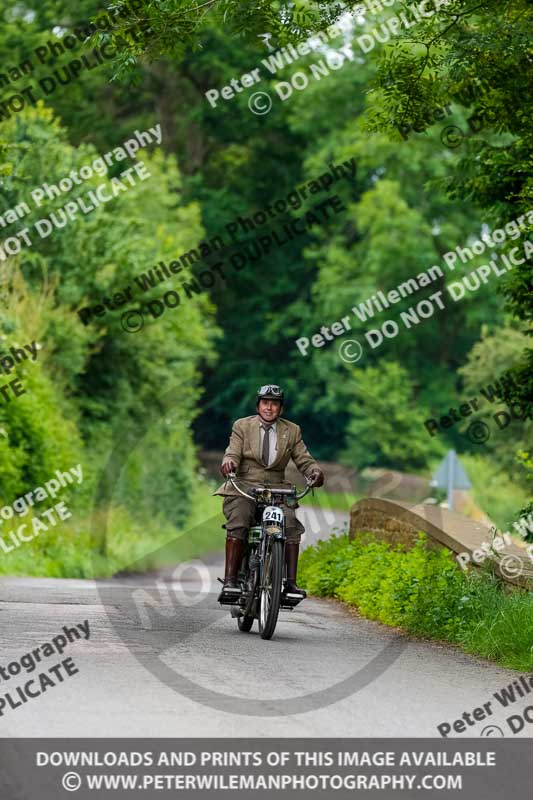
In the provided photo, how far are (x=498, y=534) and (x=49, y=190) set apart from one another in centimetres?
1972

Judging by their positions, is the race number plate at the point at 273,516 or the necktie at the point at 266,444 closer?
the race number plate at the point at 273,516

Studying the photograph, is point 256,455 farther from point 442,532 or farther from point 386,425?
point 386,425

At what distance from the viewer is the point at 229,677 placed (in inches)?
383

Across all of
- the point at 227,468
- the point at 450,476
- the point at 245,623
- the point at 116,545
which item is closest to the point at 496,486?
the point at 450,476

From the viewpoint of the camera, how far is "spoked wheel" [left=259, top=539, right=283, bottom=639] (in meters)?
11.8

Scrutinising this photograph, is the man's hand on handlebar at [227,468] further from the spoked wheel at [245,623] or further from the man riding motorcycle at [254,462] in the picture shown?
the spoked wheel at [245,623]

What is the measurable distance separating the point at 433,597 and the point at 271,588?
7.29 feet

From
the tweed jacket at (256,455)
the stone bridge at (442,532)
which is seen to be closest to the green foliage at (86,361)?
the stone bridge at (442,532)

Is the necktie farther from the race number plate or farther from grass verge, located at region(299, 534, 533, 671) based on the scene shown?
grass verge, located at region(299, 534, 533, 671)

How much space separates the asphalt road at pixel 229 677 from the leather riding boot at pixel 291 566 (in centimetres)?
43

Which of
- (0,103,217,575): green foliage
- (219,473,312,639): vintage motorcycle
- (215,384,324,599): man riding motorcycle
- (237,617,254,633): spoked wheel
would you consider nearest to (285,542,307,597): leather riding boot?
(219,473,312,639): vintage motorcycle

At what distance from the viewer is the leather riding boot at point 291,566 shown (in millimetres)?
12086
